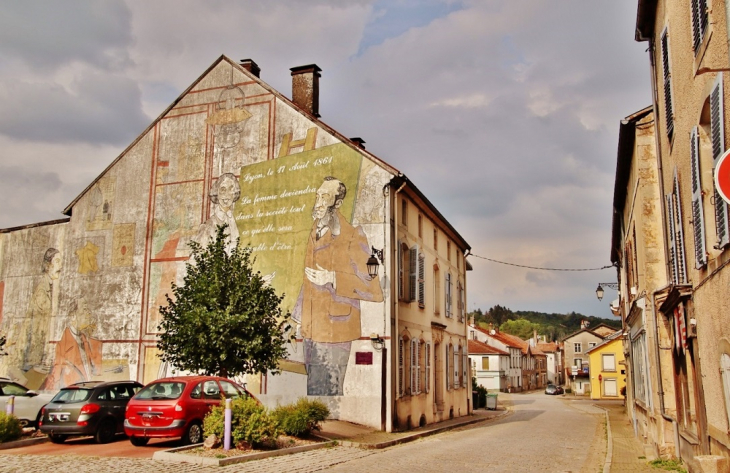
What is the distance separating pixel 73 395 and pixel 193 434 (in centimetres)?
330

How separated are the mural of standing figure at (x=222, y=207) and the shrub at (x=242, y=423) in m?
10.0

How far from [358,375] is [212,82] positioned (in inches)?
478

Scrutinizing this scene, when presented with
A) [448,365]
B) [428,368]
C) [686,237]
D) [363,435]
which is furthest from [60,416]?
[448,365]

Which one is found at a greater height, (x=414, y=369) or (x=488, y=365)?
A: (x=414, y=369)

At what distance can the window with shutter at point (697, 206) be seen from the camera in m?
8.69

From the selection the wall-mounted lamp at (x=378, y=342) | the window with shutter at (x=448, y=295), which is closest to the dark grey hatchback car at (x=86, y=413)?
the wall-mounted lamp at (x=378, y=342)

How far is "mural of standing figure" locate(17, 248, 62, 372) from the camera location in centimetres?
2480

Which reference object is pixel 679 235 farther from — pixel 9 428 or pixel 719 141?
pixel 9 428

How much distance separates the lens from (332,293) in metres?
20.8

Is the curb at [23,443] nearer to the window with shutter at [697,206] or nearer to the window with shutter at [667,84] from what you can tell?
the window with shutter at [697,206]

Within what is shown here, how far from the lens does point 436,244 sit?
91.5 feet

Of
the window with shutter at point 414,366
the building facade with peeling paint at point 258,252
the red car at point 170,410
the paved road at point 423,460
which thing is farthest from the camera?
the window with shutter at point 414,366

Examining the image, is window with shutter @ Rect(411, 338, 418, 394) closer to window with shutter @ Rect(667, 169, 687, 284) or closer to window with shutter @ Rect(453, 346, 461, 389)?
window with shutter @ Rect(453, 346, 461, 389)

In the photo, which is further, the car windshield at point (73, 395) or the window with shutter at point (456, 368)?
the window with shutter at point (456, 368)
